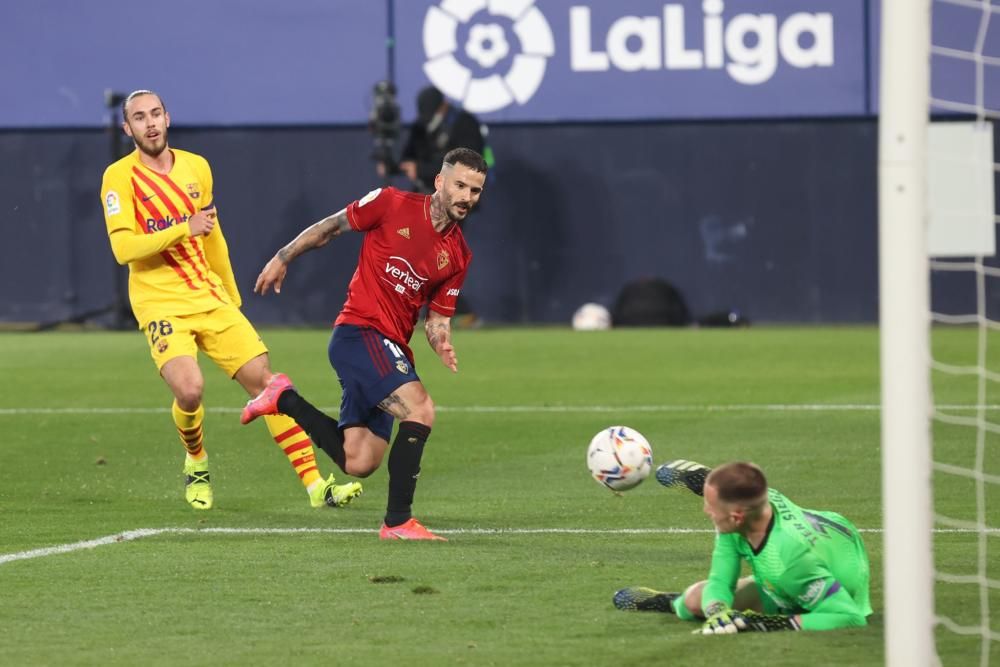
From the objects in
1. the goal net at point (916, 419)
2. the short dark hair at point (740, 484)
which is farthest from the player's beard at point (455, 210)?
the short dark hair at point (740, 484)

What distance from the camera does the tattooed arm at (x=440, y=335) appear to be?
8.68 m

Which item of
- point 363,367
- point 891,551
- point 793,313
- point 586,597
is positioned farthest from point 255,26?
point 891,551

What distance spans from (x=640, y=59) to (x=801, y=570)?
19.7m

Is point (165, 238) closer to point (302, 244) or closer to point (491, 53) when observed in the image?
point (302, 244)

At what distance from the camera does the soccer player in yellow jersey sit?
9.28m

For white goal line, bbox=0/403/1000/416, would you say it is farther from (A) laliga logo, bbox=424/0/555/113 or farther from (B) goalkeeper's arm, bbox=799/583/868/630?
(A) laliga logo, bbox=424/0/555/113

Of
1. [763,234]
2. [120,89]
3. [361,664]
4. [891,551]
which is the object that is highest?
[120,89]

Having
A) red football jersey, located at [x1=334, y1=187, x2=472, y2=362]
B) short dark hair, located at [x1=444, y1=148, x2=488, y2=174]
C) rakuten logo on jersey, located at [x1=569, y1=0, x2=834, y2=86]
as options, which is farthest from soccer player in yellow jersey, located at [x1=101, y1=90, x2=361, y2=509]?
rakuten logo on jersey, located at [x1=569, y1=0, x2=834, y2=86]

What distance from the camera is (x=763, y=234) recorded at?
2509cm

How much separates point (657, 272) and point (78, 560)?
1806 cm

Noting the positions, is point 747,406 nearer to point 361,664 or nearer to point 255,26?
point 361,664

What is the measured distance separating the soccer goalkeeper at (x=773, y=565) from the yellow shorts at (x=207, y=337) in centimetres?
382

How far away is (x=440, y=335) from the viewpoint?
8.79 m

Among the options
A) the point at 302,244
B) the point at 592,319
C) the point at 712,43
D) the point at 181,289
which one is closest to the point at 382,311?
the point at 302,244
